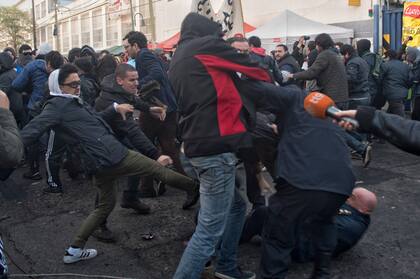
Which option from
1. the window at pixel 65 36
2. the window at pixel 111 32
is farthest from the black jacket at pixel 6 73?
the window at pixel 65 36

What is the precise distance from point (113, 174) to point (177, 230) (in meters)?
0.99

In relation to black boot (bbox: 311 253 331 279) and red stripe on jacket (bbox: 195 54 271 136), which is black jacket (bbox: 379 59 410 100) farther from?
red stripe on jacket (bbox: 195 54 271 136)

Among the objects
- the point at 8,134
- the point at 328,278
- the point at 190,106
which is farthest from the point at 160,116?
the point at 8,134

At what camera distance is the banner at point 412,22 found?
40.4ft

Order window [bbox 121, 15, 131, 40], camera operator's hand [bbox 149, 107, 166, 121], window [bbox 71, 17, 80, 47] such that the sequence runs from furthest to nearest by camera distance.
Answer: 1. window [bbox 71, 17, 80, 47]
2. window [bbox 121, 15, 131, 40]
3. camera operator's hand [bbox 149, 107, 166, 121]

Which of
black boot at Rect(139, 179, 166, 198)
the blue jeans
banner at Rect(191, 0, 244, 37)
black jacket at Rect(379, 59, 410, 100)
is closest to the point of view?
the blue jeans

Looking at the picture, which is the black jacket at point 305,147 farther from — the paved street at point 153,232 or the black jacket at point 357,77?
the black jacket at point 357,77

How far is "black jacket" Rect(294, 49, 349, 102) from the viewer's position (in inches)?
290

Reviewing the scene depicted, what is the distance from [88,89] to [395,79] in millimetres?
5245

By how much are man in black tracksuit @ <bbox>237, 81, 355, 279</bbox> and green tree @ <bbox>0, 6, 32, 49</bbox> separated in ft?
236

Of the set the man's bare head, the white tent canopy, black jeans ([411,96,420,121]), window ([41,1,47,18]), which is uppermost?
window ([41,1,47,18])

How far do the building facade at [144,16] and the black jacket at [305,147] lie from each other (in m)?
17.5

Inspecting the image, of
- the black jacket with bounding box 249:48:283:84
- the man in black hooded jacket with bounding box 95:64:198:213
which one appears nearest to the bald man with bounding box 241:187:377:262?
the man in black hooded jacket with bounding box 95:64:198:213

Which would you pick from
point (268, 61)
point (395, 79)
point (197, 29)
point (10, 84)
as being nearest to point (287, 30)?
point (395, 79)
